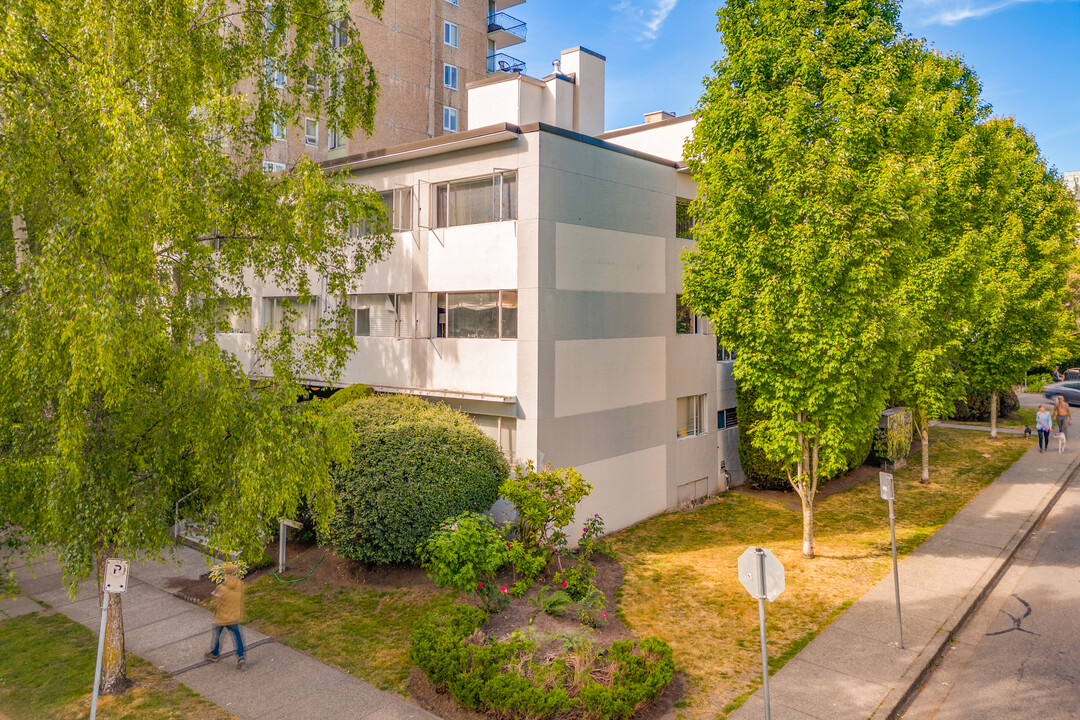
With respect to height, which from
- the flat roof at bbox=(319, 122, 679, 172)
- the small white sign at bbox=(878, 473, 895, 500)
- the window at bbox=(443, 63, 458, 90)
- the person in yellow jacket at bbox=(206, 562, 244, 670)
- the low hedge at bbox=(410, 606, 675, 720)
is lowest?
the low hedge at bbox=(410, 606, 675, 720)

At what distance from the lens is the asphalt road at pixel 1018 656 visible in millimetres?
9227

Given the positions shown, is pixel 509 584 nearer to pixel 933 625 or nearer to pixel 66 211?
pixel 933 625

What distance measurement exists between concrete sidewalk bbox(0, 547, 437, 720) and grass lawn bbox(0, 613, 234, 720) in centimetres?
21

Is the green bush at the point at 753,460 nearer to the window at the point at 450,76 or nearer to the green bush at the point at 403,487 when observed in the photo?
the green bush at the point at 403,487

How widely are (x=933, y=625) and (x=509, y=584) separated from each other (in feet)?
24.4

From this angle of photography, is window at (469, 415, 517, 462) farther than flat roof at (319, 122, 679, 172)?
Yes

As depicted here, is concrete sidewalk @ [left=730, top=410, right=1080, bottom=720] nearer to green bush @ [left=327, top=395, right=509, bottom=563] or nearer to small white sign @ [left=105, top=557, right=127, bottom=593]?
green bush @ [left=327, top=395, right=509, bottom=563]

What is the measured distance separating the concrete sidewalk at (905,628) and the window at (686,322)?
7.01 meters

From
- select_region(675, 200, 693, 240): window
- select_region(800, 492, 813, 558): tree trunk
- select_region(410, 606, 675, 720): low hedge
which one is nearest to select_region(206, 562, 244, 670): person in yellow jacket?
select_region(410, 606, 675, 720): low hedge

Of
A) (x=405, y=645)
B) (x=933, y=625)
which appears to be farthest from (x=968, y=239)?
(x=405, y=645)

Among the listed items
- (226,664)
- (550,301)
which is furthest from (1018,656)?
(226,664)

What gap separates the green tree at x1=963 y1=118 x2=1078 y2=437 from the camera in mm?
22578

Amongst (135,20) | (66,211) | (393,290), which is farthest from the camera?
(393,290)

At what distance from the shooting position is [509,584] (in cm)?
1362
